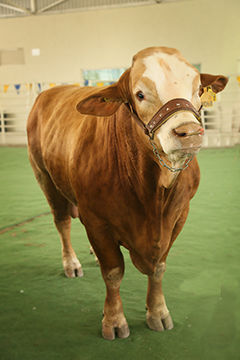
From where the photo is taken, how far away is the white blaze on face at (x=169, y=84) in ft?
4.81

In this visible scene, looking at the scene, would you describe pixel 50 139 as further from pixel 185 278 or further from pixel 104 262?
pixel 185 278

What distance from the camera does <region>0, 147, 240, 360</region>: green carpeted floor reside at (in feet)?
6.67

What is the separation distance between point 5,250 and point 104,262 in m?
1.64

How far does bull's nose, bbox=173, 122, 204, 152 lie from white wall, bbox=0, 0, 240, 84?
1222 cm

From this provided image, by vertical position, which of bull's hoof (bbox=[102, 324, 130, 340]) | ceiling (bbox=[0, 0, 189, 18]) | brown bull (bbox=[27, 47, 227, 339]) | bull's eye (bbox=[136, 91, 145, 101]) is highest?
ceiling (bbox=[0, 0, 189, 18])

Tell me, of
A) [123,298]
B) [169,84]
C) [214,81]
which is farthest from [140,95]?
[123,298]

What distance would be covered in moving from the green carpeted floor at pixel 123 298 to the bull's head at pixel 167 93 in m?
1.08

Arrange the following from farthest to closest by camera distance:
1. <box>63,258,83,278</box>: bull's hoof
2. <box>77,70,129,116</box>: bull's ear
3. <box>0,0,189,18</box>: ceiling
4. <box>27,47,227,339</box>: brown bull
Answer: <box>0,0,189,18</box>: ceiling → <box>63,258,83,278</box>: bull's hoof → <box>77,70,129,116</box>: bull's ear → <box>27,47,227,339</box>: brown bull

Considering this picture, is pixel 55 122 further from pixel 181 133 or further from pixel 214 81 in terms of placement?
pixel 181 133

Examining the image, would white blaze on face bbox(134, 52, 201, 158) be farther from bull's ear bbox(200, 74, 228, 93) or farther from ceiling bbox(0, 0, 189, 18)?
ceiling bbox(0, 0, 189, 18)

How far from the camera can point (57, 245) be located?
360cm

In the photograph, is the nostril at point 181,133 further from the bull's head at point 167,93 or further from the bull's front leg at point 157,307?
the bull's front leg at point 157,307

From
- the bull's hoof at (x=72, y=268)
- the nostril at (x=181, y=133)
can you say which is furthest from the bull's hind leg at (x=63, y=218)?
the nostril at (x=181, y=133)

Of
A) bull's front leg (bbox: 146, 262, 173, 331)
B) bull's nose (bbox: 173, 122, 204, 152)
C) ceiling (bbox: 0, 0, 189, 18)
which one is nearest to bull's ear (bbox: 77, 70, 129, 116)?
bull's nose (bbox: 173, 122, 204, 152)
